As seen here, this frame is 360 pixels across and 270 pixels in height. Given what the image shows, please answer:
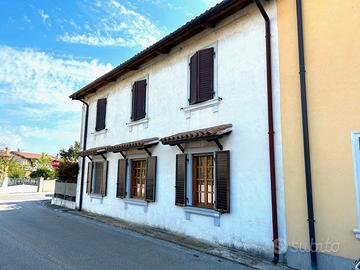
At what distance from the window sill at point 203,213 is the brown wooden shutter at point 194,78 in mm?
2980

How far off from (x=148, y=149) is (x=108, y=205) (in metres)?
3.61

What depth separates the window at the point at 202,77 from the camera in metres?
8.14

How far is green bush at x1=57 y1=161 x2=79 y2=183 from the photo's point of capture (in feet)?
55.0

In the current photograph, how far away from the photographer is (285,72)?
6.35m

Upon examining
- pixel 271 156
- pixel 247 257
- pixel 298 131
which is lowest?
pixel 247 257

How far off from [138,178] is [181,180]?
2.89 meters

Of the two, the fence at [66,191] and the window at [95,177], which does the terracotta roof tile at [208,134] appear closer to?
the window at [95,177]

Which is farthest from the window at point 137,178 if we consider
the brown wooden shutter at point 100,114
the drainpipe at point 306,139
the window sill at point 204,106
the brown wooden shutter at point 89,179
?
the drainpipe at point 306,139

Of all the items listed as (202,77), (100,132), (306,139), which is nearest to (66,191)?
(100,132)

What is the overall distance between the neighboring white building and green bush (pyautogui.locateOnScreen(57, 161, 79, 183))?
568 centimetres

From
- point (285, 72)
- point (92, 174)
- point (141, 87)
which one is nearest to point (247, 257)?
point (285, 72)

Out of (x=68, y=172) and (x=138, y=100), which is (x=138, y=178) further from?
(x=68, y=172)

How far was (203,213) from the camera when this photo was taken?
7703mm

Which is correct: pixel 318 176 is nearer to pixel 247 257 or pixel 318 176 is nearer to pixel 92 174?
pixel 247 257
